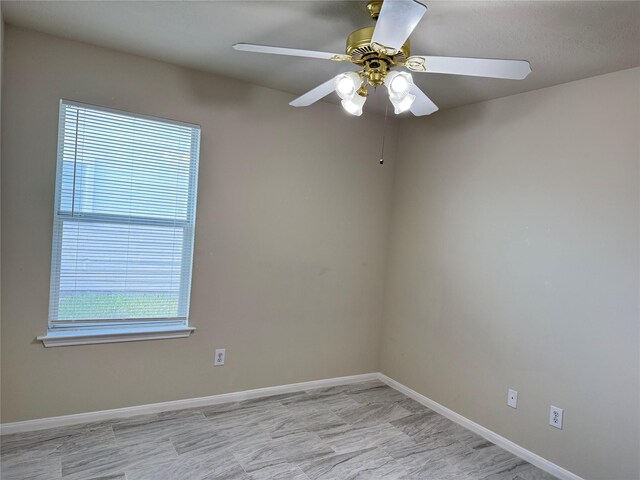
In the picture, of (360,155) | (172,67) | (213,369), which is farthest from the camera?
(360,155)

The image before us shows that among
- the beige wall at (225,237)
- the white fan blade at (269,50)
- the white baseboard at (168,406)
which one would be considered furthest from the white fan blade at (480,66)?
the white baseboard at (168,406)

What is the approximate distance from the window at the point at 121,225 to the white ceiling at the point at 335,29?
1.61 feet

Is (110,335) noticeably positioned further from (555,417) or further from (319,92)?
(555,417)

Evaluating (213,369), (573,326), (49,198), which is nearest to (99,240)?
(49,198)

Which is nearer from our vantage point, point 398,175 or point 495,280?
point 495,280

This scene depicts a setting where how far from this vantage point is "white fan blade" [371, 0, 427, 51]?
1.35 metres

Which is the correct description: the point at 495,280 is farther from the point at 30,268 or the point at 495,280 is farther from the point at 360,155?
the point at 30,268

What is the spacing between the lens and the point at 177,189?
2.91m

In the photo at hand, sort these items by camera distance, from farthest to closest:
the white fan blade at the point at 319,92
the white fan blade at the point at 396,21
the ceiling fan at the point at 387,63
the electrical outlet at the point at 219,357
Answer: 1. the electrical outlet at the point at 219,357
2. the white fan blade at the point at 319,92
3. the ceiling fan at the point at 387,63
4. the white fan blade at the point at 396,21

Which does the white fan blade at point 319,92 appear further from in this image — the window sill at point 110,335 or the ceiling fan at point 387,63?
the window sill at point 110,335

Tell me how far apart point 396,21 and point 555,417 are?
240cm

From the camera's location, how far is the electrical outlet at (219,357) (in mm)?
3131

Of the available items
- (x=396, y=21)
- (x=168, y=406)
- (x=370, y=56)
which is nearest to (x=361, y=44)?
(x=370, y=56)

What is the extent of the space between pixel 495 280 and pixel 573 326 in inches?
22.4
